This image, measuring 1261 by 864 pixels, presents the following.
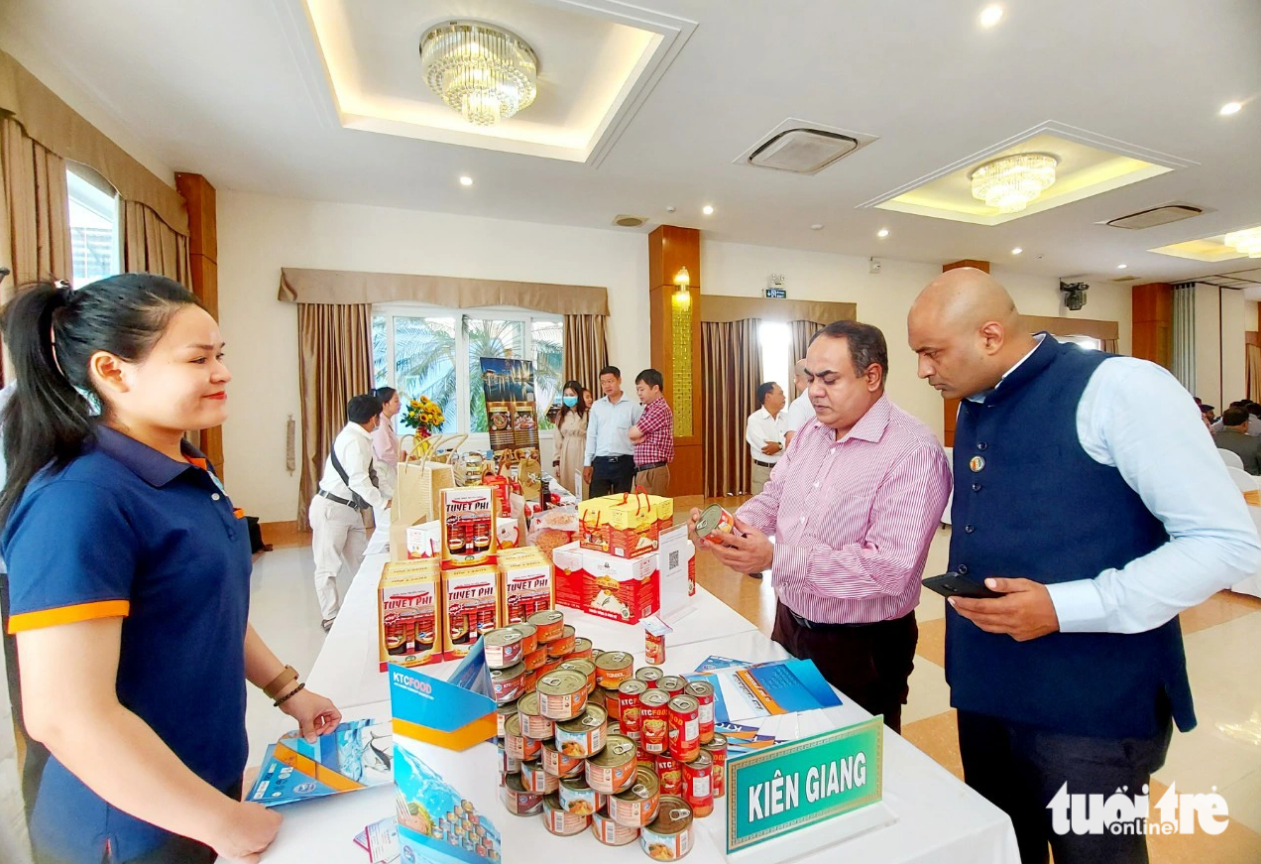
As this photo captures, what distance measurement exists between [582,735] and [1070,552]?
942mm

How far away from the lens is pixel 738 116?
3508 mm

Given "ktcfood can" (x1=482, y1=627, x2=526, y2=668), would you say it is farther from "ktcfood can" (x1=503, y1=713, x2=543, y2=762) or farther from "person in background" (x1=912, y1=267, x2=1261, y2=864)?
"person in background" (x1=912, y1=267, x2=1261, y2=864)

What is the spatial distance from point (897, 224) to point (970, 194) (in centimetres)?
70

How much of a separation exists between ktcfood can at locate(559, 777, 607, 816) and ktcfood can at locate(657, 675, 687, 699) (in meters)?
0.17

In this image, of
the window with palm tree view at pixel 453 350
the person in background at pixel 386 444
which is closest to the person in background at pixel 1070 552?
the person in background at pixel 386 444

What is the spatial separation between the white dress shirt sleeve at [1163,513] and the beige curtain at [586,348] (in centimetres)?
524

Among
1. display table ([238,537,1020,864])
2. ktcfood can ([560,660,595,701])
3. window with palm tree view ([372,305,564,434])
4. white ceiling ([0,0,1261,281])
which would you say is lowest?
display table ([238,537,1020,864])

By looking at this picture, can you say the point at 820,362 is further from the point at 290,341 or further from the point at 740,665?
the point at 290,341

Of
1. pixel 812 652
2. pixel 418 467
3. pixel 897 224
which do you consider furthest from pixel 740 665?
pixel 897 224

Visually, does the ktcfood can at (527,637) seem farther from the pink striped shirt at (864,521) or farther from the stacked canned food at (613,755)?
the pink striped shirt at (864,521)

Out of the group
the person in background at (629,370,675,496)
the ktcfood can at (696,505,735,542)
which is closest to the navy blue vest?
the ktcfood can at (696,505,735,542)

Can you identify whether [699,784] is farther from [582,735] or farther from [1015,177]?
[1015,177]

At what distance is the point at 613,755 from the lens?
29.7 inches

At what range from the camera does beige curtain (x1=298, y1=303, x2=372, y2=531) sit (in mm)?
5113
